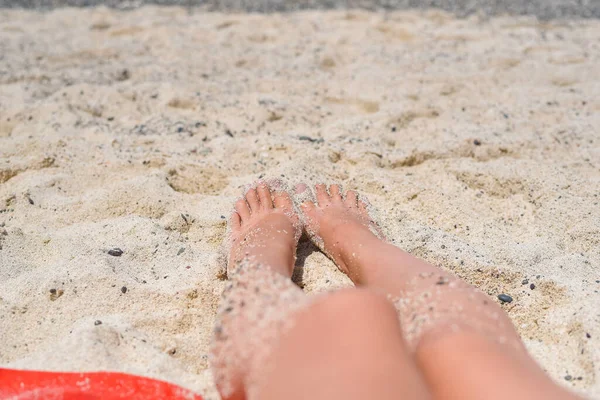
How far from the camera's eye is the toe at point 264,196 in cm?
197

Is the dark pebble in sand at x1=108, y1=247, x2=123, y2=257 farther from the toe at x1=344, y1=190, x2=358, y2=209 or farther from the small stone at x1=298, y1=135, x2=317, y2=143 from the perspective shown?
the small stone at x1=298, y1=135, x2=317, y2=143

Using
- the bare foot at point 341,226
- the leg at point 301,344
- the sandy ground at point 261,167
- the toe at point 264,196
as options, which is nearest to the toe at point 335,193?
the bare foot at point 341,226

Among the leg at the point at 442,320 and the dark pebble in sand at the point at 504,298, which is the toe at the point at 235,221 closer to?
the leg at the point at 442,320

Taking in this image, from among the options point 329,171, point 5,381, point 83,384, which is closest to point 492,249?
point 329,171

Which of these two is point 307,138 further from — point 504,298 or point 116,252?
point 504,298

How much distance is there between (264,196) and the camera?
201cm

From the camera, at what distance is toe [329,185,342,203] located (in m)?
2.01

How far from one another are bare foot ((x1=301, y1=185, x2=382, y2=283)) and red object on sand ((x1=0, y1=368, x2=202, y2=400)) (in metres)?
0.61

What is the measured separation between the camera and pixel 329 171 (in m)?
2.22

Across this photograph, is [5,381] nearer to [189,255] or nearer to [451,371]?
[189,255]

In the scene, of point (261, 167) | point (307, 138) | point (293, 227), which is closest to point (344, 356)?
point (293, 227)

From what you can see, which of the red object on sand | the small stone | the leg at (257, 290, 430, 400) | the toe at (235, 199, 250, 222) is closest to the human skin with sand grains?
the leg at (257, 290, 430, 400)

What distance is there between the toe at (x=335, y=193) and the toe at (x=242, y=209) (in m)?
0.31

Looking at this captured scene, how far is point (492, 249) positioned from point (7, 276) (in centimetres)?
147
